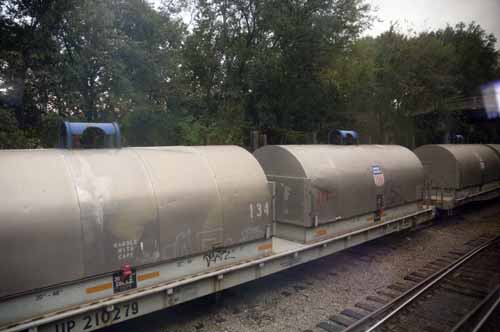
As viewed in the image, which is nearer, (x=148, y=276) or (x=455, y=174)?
(x=148, y=276)

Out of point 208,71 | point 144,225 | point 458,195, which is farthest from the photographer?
point 208,71

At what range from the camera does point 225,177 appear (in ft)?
23.7

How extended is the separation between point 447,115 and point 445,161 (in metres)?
18.1

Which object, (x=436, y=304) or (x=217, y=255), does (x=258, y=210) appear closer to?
(x=217, y=255)

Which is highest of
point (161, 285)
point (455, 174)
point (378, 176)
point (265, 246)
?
point (378, 176)

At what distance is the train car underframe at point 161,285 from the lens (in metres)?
4.80

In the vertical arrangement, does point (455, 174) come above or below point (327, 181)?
below

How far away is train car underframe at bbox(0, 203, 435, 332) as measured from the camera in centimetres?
480

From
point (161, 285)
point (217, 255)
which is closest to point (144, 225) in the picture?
point (161, 285)

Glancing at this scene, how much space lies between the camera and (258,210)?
25.2 ft

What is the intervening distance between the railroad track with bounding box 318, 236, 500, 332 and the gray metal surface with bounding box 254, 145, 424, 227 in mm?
2193

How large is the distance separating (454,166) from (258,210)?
12735 mm

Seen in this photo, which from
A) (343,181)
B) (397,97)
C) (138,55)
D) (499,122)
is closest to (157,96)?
(138,55)

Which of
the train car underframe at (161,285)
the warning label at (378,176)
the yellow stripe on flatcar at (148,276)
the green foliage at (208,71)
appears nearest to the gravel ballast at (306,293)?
the train car underframe at (161,285)
